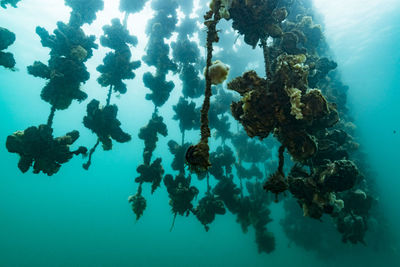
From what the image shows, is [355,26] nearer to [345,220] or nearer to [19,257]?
[345,220]

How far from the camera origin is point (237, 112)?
5684 mm

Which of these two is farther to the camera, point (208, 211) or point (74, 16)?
point (208, 211)

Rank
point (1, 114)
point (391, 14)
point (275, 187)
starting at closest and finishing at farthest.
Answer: point (275, 187) < point (391, 14) < point (1, 114)

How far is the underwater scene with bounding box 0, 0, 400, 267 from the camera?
555 centimetres

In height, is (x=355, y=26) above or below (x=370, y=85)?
below

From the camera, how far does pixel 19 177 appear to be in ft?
443

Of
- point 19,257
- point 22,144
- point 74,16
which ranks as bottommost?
point 19,257

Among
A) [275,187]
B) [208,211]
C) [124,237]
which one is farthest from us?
[124,237]

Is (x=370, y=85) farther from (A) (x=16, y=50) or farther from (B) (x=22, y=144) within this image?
(A) (x=16, y=50)

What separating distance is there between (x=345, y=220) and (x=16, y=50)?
6464 centimetres

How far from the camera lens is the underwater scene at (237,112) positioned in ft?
18.2

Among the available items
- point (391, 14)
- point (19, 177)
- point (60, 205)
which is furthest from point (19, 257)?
point (391, 14)

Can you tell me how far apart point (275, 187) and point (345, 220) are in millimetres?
6748

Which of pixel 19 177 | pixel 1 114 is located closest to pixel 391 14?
pixel 1 114
